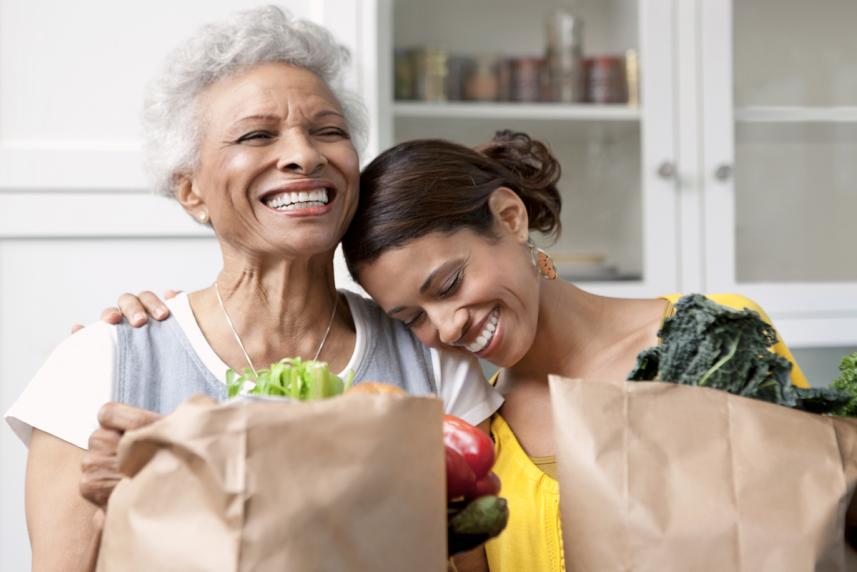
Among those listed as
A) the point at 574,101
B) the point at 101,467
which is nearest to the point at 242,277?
the point at 101,467

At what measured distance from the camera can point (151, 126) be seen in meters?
1.33

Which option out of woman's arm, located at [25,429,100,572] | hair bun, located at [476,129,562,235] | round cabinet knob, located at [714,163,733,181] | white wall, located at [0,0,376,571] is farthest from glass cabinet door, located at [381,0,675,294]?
woman's arm, located at [25,429,100,572]

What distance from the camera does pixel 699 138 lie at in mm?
2314

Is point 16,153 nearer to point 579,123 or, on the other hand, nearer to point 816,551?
point 579,123

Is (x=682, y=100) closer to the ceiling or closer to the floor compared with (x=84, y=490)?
closer to the ceiling

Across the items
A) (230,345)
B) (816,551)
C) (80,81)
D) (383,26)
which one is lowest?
(816,551)

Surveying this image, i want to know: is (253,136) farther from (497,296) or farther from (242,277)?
(497,296)

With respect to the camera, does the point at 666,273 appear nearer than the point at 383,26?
No

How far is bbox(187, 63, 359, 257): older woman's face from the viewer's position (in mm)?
1204

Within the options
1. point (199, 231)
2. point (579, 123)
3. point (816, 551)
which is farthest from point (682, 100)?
point (816, 551)

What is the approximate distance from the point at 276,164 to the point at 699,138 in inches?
54.7

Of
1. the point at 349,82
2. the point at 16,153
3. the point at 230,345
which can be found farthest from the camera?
the point at 349,82

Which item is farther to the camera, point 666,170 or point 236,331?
point 666,170

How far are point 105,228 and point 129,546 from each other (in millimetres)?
1157
